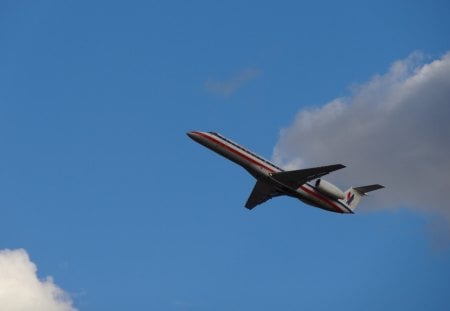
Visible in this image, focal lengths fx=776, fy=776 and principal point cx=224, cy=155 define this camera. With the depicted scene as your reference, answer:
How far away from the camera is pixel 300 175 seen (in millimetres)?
58469

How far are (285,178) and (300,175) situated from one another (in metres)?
1.22

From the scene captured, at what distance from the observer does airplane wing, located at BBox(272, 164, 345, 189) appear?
2251 inches

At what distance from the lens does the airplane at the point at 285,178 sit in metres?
57.9

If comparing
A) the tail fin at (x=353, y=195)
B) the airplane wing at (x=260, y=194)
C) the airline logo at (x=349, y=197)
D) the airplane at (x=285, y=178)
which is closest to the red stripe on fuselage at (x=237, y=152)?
the airplane at (x=285, y=178)

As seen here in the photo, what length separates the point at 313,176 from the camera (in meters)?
58.6

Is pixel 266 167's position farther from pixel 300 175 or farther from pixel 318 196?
pixel 318 196

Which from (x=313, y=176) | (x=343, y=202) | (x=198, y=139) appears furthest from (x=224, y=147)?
(x=343, y=202)

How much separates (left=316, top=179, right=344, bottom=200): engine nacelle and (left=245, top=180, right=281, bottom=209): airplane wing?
3.75 metres

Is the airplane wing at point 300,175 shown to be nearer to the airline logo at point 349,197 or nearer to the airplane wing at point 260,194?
the airplane wing at point 260,194

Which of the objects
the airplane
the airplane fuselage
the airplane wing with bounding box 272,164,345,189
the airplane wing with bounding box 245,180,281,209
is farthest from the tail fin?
the airplane wing with bounding box 245,180,281,209

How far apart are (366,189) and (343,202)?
2.20m

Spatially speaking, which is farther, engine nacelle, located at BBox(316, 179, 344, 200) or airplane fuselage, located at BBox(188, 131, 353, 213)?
engine nacelle, located at BBox(316, 179, 344, 200)

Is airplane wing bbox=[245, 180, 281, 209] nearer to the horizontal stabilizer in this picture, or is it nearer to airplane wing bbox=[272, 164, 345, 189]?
airplane wing bbox=[272, 164, 345, 189]

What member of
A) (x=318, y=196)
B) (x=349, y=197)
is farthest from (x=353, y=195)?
(x=318, y=196)
